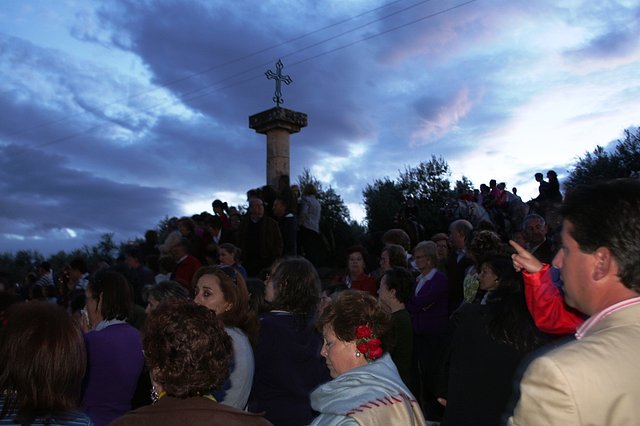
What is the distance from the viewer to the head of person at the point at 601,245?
1.75m

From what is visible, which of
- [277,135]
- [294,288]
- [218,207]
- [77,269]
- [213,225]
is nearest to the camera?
[294,288]

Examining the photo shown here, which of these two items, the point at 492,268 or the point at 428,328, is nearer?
the point at 492,268

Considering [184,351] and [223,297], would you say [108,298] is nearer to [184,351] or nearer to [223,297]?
[223,297]

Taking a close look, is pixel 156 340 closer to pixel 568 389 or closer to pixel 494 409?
pixel 568 389

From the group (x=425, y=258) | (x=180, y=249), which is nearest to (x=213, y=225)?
(x=180, y=249)

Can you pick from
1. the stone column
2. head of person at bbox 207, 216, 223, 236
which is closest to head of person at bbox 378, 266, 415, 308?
head of person at bbox 207, 216, 223, 236

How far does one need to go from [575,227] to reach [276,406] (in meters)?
2.71

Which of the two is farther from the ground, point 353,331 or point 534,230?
point 534,230

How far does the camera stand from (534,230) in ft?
22.4

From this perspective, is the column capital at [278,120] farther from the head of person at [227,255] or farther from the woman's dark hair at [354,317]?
the woman's dark hair at [354,317]

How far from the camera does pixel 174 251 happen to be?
9188mm

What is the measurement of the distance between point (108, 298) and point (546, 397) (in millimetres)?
3613

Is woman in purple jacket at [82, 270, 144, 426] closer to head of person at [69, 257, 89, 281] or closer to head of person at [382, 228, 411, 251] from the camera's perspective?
head of person at [382, 228, 411, 251]

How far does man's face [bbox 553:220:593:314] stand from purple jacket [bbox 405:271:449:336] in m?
4.67
